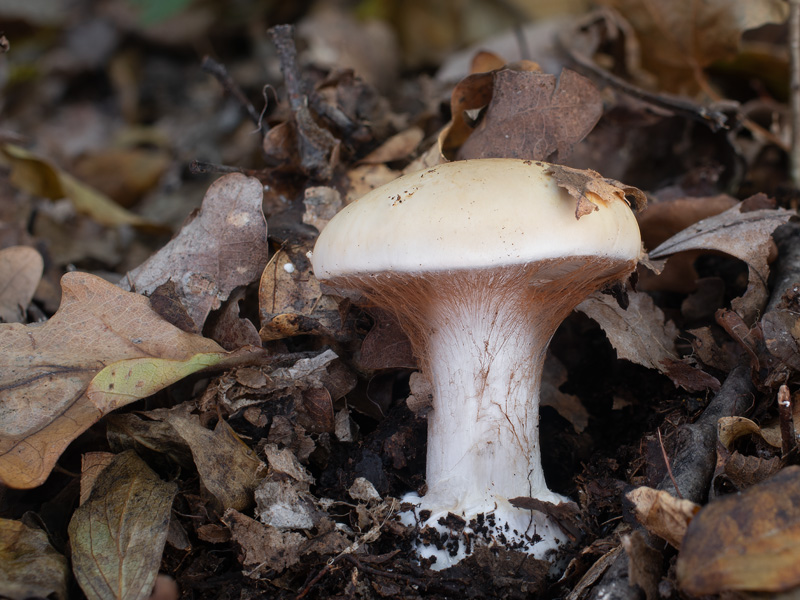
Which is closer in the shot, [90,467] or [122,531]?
[122,531]

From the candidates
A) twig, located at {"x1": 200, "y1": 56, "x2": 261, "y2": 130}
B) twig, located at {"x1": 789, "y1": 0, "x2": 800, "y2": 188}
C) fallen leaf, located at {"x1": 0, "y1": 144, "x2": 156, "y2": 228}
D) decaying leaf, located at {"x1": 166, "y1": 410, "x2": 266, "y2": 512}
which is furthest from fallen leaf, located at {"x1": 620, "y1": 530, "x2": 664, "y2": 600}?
fallen leaf, located at {"x1": 0, "y1": 144, "x2": 156, "y2": 228}

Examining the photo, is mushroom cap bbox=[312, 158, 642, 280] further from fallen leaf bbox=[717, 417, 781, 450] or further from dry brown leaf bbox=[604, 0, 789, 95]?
dry brown leaf bbox=[604, 0, 789, 95]

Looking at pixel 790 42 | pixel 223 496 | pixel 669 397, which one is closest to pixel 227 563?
pixel 223 496

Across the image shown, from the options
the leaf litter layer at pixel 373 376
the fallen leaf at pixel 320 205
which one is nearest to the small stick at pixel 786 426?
the leaf litter layer at pixel 373 376

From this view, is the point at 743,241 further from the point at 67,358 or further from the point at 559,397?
the point at 67,358

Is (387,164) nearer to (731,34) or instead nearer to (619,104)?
(619,104)

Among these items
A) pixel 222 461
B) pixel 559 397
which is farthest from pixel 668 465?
pixel 222 461
